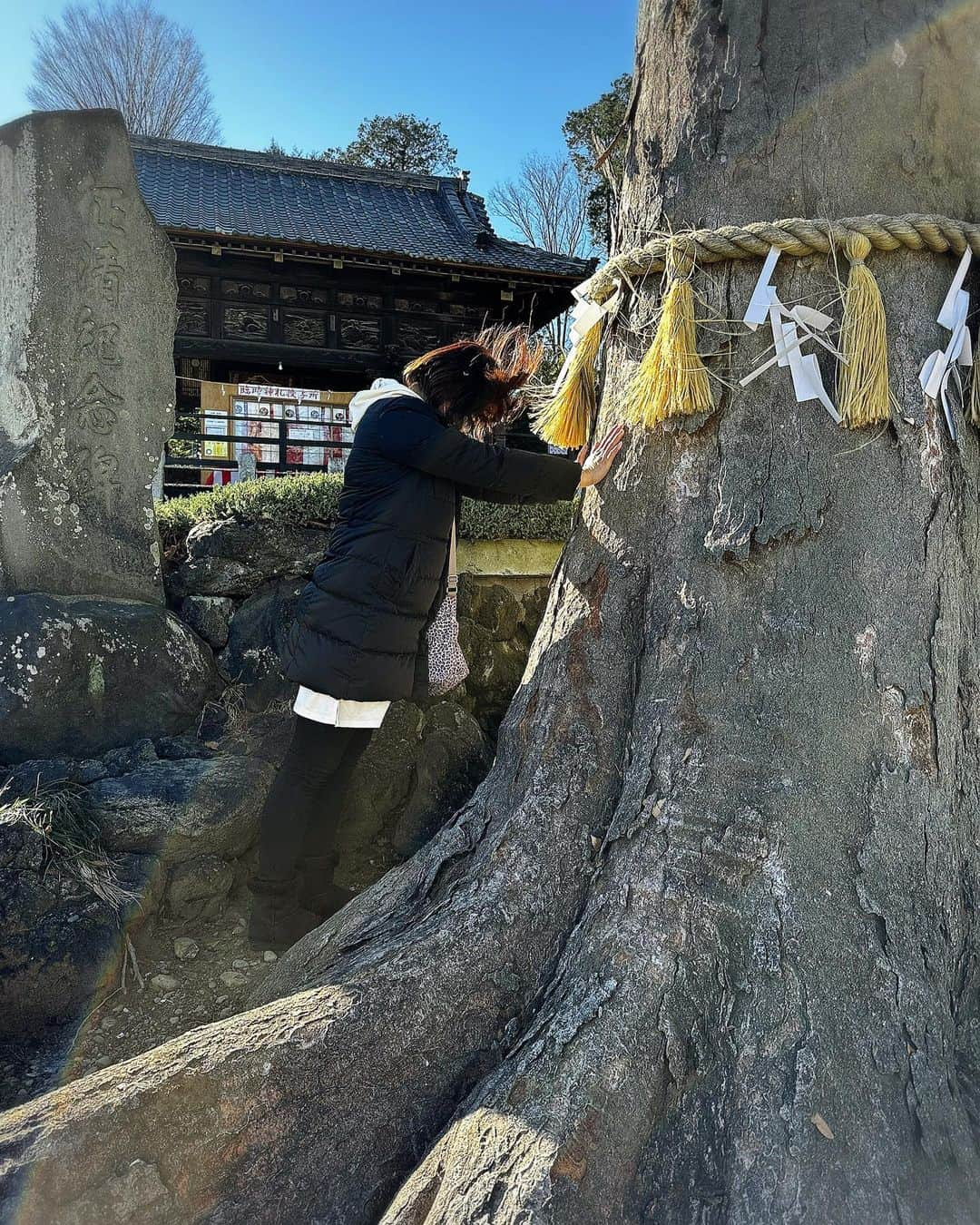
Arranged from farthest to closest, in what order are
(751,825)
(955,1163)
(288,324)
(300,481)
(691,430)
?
(288,324), (300,481), (691,430), (751,825), (955,1163)

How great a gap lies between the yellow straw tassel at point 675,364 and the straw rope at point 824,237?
0.07 meters

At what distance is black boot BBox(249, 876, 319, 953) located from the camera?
8.83 ft

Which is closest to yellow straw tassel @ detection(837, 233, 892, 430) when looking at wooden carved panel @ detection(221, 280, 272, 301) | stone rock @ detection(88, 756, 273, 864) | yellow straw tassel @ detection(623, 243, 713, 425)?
yellow straw tassel @ detection(623, 243, 713, 425)

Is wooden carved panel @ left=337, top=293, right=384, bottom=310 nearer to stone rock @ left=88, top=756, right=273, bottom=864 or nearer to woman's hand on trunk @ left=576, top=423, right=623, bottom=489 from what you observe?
stone rock @ left=88, top=756, right=273, bottom=864

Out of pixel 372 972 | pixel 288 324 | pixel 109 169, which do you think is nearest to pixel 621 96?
pixel 288 324

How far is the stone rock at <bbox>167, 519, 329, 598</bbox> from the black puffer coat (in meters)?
1.65

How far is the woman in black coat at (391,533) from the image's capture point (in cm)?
237

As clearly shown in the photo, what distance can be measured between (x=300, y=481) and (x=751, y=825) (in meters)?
3.15

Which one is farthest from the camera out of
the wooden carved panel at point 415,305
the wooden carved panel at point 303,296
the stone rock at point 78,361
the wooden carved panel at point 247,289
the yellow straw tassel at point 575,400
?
the wooden carved panel at point 415,305

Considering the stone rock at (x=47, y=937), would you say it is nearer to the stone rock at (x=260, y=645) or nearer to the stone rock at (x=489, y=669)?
the stone rock at (x=260, y=645)

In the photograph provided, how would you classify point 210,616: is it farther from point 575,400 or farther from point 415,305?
point 415,305

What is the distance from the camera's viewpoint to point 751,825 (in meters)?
1.59

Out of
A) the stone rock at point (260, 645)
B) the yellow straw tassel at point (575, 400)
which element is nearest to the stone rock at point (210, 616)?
the stone rock at point (260, 645)

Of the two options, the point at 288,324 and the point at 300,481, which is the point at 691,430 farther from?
the point at 288,324
